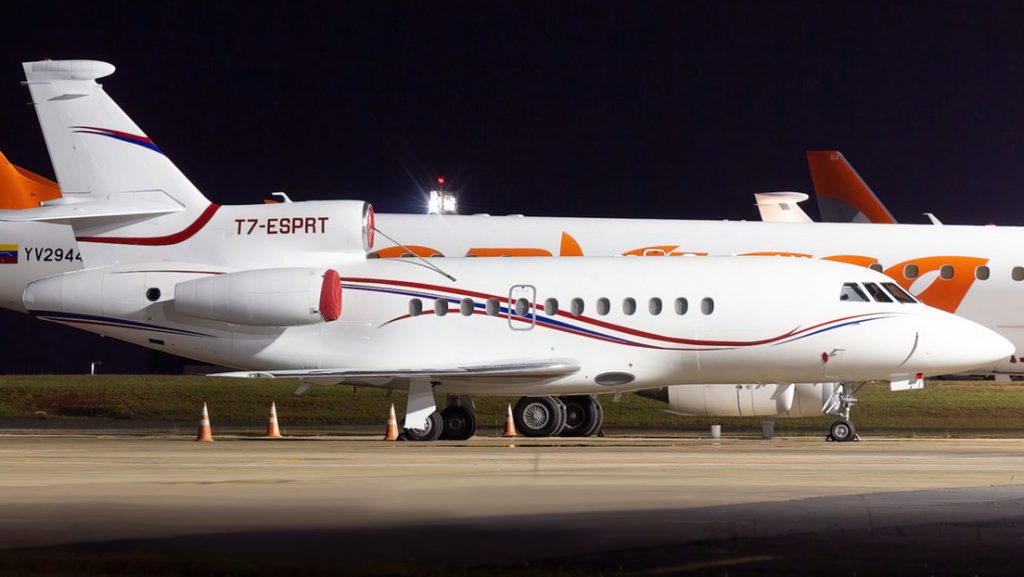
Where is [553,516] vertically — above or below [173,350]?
below

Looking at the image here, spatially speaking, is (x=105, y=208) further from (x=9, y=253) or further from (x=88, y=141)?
(x=9, y=253)

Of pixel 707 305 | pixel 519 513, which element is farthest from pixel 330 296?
pixel 519 513

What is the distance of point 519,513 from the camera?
471 inches

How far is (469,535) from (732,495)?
410 centimetres

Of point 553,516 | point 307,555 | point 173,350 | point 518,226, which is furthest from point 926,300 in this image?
point 307,555

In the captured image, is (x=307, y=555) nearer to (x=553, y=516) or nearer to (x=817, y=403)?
(x=553, y=516)

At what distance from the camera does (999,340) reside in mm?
27516

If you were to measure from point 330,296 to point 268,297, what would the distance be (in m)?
1.14

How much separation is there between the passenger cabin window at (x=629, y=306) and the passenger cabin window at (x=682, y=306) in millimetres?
808

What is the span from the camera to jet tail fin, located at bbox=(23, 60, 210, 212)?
1149 inches

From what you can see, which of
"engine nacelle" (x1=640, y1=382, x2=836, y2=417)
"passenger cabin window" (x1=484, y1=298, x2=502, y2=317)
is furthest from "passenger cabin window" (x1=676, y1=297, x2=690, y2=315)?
"passenger cabin window" (x1=484, y1=298, x2=502, y2=317)

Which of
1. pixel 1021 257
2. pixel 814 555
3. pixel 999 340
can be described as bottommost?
pixel 814 555

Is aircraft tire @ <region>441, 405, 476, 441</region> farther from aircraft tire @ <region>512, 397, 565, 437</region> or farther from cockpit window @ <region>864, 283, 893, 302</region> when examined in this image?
cockpit window @ <region>864, 283, 893, 302</region>

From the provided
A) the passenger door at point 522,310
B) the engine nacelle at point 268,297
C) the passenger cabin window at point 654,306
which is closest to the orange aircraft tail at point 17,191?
the engine nacelle at point 268,297
